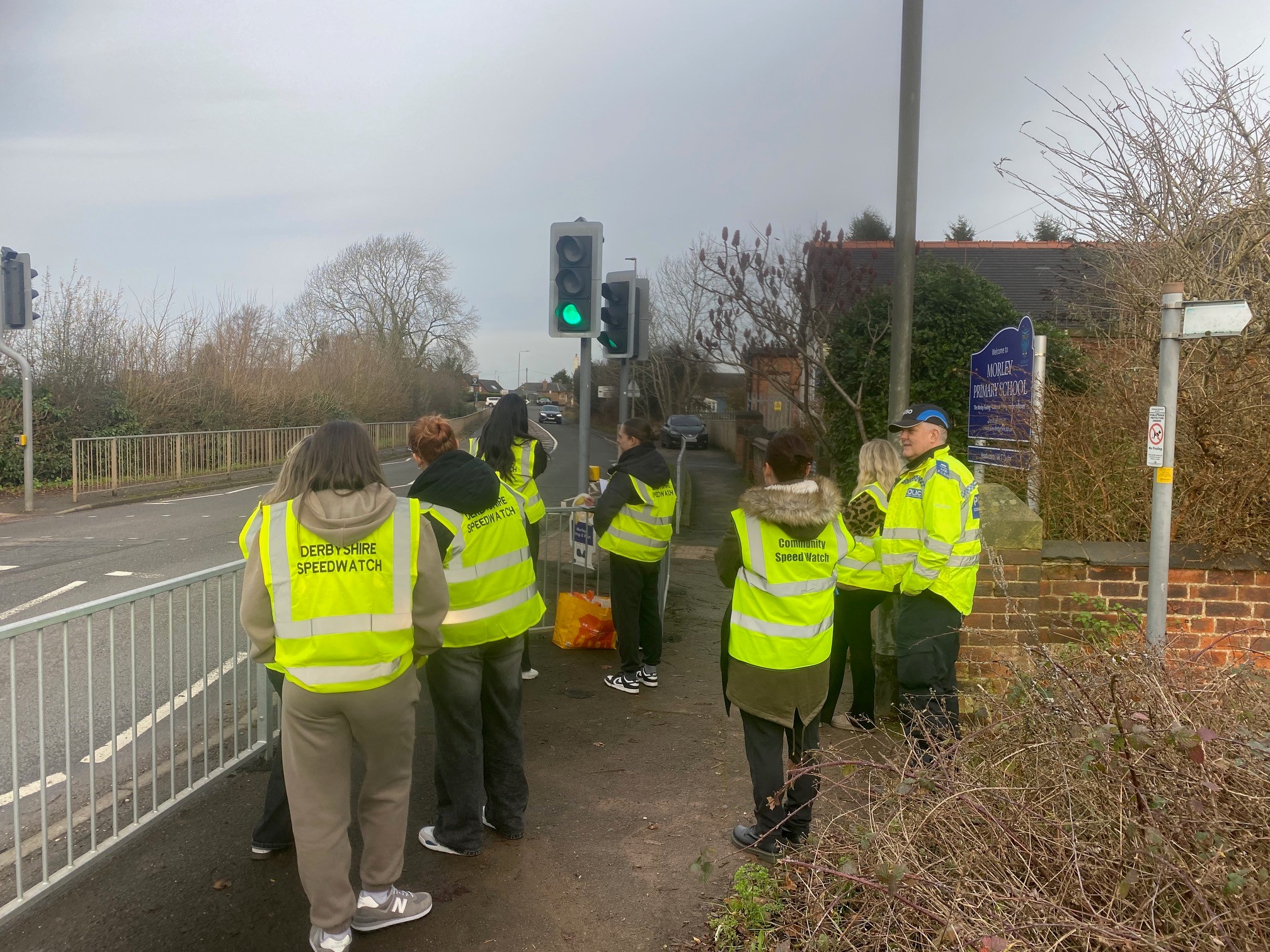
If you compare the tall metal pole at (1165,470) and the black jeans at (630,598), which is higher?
the tall metal pole at (1165,470)

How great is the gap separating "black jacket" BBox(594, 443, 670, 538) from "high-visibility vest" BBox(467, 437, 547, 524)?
0.45 meters

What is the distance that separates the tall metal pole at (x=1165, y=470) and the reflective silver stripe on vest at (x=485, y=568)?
3.08 m

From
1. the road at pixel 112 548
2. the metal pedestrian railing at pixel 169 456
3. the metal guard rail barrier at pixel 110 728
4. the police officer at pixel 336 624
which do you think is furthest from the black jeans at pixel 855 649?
the metal pedestrian railing at pixel 169 456

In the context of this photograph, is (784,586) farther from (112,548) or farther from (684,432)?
(684,432)

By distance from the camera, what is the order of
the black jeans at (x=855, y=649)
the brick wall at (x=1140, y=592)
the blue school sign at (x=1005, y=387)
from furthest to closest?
the blue school sign at (x=1005, y=387)
the brick wall at (x=1140, y=592)
the black jeans at (x=855, y=649)

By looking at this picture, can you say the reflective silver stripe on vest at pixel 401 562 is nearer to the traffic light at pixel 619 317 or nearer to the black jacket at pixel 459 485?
the black jacket at pixel 459 485

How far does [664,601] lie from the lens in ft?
28.7

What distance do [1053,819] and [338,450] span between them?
2.35m

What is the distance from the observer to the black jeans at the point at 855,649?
565cm

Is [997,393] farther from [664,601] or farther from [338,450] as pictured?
[338,450]

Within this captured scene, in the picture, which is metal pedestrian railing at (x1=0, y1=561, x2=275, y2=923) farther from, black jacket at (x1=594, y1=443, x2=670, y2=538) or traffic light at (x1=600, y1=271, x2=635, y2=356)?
traffic light at (x1=600, y1=271, x2=635, y2=356)

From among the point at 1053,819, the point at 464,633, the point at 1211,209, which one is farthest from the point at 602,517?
the point at 1211,209

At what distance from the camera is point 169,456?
21328mm

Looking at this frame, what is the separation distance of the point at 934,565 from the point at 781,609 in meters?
1.08
